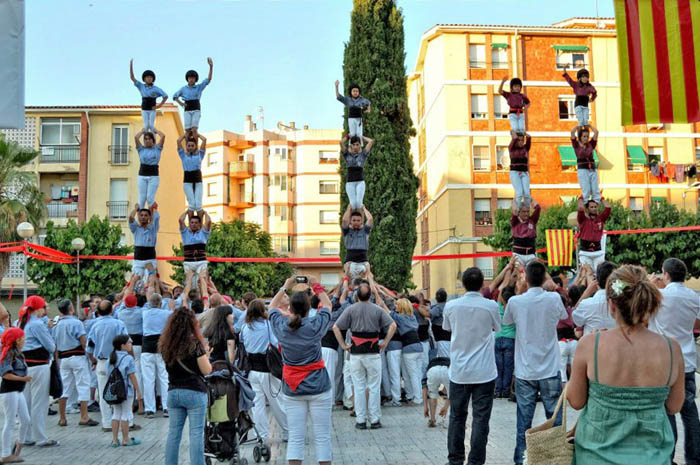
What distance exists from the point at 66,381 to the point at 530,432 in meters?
10.5

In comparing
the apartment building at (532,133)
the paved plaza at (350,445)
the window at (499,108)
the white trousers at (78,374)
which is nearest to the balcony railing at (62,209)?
the apartment building at (532,133)

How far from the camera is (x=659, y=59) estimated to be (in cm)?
761

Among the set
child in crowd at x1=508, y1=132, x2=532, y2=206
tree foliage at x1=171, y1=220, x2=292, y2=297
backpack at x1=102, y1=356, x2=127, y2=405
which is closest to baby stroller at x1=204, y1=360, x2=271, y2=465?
backpack at x1=102, y1=356, x2=127, y2=405

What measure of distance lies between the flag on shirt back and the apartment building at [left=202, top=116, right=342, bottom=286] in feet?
181

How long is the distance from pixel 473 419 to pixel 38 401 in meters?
6.70

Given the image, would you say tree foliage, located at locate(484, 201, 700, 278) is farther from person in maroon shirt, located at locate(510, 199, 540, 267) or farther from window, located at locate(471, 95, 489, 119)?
person in maroon shirt, located at locate(510, 199, 540, 267)

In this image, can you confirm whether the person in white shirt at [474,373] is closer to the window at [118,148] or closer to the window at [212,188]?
the window at [118,148]

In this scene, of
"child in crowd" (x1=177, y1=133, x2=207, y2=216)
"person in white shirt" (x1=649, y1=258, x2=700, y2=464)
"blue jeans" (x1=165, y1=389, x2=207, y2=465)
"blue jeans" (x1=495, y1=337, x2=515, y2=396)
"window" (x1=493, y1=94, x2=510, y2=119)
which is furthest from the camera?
"window" (x1=493, y1=94, x2=510, y2=119)

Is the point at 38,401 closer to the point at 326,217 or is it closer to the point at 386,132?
the point at 386,132

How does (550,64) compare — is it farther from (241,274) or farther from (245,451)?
(245,451)

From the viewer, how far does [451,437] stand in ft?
24.3

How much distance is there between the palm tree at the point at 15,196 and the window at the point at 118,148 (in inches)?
446

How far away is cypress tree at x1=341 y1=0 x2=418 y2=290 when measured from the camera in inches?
1153

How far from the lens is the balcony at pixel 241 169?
63.3m
